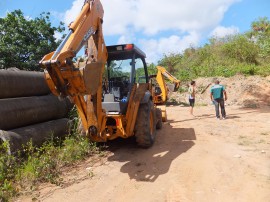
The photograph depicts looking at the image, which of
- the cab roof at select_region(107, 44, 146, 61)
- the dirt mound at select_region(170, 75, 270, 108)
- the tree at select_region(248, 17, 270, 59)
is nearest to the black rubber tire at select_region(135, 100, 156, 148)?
the cab roof at select_region(107, 44, 146, 61)

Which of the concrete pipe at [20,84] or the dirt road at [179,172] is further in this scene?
the concrete pipe at [20,84]

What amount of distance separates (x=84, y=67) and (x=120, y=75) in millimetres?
2844

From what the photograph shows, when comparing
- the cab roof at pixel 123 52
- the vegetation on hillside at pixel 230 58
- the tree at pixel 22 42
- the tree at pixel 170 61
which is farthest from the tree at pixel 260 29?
the cab roof at pixel 123 52

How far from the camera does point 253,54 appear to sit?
22609mm

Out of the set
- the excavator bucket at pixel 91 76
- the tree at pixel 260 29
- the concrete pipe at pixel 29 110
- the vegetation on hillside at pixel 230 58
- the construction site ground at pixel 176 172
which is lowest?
the construction site ground at pixel 176 172

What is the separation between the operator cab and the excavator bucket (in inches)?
56.1

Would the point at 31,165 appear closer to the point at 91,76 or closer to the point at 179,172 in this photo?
the point at 91,76

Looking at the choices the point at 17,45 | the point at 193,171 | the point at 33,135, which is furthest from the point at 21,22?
the point at 193,171

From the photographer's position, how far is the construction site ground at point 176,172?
450 centimetres

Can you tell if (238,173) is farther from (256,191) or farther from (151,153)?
(151,153)

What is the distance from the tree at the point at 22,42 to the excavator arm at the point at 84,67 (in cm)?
876

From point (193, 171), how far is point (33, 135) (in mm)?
3562

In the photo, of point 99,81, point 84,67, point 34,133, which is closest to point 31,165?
point 34,133

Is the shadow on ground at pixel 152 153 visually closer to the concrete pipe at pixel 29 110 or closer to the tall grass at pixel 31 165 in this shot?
the tall grass at pixel 31 165
